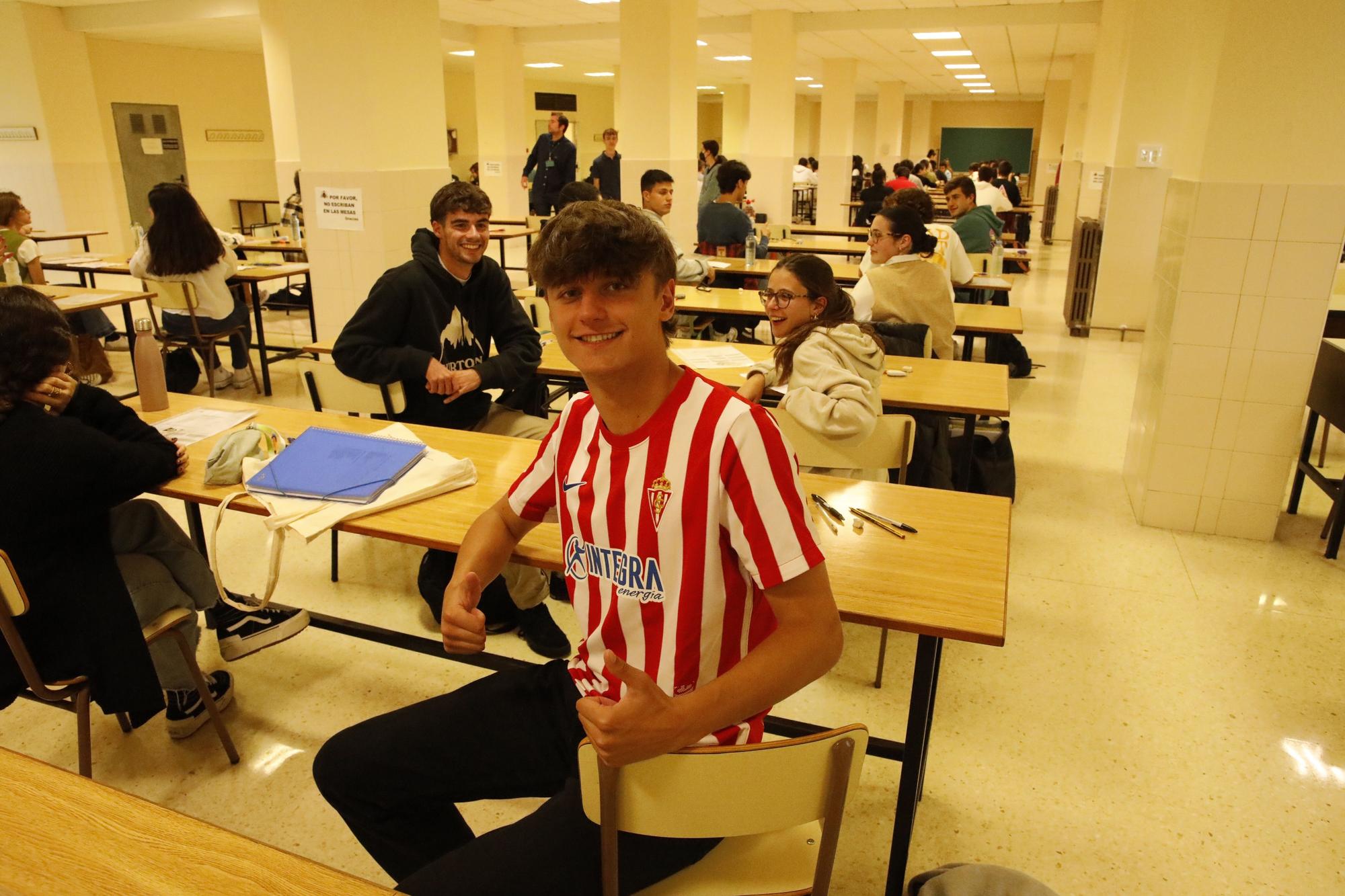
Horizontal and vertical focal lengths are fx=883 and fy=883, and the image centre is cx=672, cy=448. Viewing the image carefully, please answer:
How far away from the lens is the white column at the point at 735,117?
766 inches

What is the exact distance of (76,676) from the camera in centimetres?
194

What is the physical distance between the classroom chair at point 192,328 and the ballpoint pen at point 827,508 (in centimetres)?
437

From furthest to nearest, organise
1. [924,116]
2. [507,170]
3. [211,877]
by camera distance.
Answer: [924,116], [507,170], [211,877]

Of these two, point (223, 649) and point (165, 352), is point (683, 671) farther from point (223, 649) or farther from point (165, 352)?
point (165, 352)

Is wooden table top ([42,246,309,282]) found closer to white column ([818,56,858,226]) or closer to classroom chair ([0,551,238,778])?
classroom chair ([0,551,238,778])

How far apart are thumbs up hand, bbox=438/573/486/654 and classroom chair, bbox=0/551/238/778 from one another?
0.91 metres

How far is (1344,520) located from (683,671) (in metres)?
3.33

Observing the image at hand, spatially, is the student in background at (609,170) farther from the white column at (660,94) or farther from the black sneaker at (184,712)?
the black sneaker at (184,712)

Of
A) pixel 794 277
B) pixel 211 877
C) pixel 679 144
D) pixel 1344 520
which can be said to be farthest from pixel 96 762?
pixel 679 144

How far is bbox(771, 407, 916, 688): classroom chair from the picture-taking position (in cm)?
260

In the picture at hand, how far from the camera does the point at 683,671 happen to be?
1278 mm

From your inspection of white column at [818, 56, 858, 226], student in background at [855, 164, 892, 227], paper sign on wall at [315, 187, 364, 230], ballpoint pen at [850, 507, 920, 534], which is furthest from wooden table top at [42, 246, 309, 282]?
white column at [818, 56, 858, 226]

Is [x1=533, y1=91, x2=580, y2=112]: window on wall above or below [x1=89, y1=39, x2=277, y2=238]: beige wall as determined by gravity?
above

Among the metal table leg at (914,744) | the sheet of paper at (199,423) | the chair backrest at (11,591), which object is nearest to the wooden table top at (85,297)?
the sheet of paper at (199,423)
